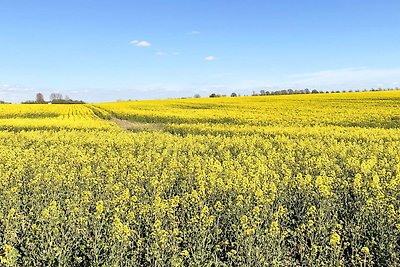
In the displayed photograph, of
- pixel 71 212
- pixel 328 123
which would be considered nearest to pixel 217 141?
pixel 71 212

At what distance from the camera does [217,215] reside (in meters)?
7.67

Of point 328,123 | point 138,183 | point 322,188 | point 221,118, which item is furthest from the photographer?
point 221,118

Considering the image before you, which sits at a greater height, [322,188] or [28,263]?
[322,188]

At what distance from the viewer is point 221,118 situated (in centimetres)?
3700

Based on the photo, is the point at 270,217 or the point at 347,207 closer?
the point at 270,217

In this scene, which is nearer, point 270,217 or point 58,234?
point 58,234

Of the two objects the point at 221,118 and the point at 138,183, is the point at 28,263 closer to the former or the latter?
the point at 138,183

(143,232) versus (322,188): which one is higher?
(322,188)

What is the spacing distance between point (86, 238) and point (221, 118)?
100 feet

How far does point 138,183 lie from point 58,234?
12.0ft

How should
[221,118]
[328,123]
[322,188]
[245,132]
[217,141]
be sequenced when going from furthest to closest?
[221,118] < [328,123] < [245,132] < [217,141] < [322,188]

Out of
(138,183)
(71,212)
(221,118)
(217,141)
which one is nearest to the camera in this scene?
(71,212)

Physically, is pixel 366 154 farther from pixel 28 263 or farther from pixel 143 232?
pixel 28 263

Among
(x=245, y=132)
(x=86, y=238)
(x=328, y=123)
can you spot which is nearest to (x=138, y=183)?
(x=86, y=238)
